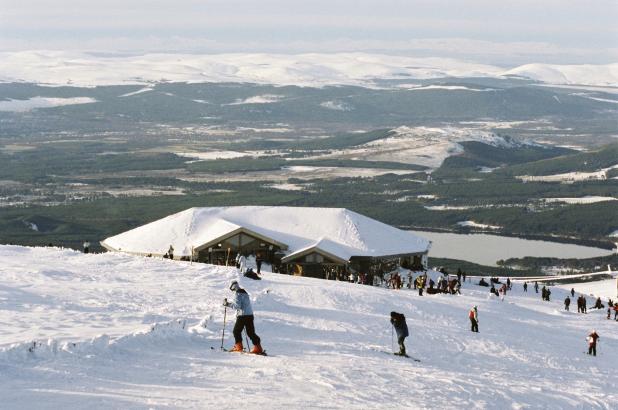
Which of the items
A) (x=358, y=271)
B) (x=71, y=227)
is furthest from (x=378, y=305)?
(x=71, y=227)

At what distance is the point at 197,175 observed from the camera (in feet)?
522

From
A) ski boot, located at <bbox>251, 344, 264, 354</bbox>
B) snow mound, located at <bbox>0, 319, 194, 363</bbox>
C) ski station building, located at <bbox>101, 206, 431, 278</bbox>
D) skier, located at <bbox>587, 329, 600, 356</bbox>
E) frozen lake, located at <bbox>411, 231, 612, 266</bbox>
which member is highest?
frozen lake, located at <bbox>411, 231, 612, 266</bbox>

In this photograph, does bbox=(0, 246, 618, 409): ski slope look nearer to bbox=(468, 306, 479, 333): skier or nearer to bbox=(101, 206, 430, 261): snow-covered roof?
bbox=(468, 306, 479, 333): skier

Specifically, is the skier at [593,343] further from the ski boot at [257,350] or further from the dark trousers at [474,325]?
the ski boot at [257,350]

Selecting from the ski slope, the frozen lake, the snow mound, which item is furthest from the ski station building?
the frozen lake

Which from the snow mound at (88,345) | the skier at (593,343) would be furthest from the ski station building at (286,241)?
the snow mound at (88,345)

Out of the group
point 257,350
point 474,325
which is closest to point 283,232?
point 474,325

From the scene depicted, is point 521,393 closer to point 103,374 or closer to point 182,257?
point 103,374

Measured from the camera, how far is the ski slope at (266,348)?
559 inches

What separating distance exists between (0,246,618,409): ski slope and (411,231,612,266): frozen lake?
162ft

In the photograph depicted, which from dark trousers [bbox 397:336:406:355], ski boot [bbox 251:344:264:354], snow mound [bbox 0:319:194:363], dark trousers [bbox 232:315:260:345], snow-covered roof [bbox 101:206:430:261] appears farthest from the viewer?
snow-covered roof [bbox 101:206:430:261]

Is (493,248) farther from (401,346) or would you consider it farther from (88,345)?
(88,345)

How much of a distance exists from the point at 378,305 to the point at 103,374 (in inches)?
546

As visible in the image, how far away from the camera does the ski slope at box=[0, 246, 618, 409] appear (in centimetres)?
1420
